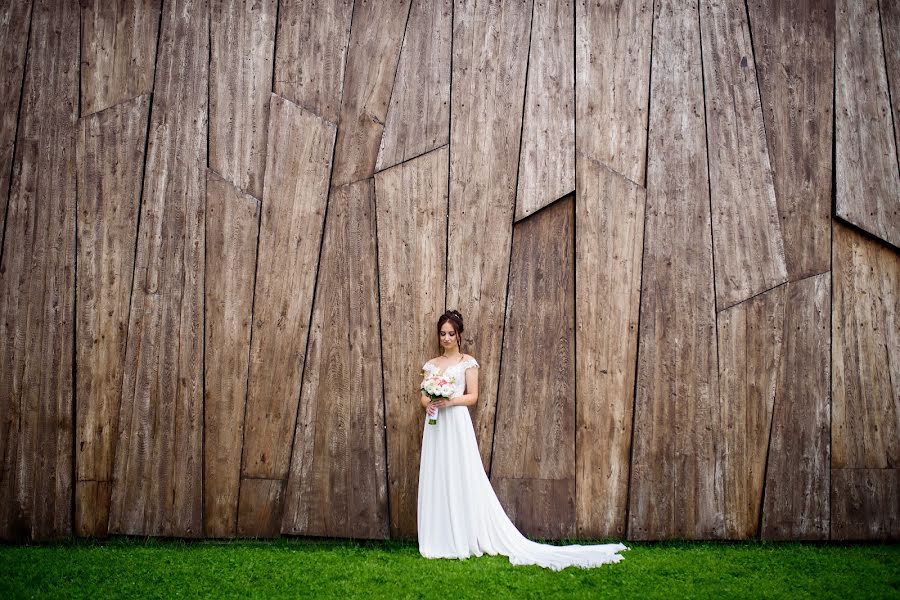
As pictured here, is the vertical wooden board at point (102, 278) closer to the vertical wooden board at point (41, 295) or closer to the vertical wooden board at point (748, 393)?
the vertical wooden board at point (41, 295)

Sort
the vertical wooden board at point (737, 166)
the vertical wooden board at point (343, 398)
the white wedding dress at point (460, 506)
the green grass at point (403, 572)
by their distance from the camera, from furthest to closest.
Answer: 1. the vertical wooden board at point (737, 166)
2. the vertical wooden board at point (343, 398)
3. the white wedding dress at point (460, 506)
4. the green grass at point (403, 572)

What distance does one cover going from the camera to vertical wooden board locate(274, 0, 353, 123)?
5.05 m

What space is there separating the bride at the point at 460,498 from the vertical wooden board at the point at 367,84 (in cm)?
154

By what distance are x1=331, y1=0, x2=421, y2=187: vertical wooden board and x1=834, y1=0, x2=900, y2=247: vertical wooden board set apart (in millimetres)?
3143

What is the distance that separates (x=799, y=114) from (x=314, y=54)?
3443 millimetres

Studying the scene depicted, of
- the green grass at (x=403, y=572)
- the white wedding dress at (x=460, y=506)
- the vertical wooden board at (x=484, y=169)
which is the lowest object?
the green grass at (x=403, y=572)

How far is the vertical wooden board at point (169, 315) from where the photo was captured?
4.88 m

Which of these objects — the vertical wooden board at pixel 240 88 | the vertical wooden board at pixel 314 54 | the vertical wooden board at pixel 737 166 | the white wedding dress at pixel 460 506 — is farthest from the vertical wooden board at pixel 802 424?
the vertical wooden board at pixel 240 88

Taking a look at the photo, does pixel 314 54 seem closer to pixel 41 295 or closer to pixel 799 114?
pixel 41 295

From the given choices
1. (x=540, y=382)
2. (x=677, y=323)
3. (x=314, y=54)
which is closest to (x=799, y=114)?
(x=677, y=323)

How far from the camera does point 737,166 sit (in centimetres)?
502

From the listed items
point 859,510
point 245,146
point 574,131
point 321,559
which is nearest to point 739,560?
point 859,510

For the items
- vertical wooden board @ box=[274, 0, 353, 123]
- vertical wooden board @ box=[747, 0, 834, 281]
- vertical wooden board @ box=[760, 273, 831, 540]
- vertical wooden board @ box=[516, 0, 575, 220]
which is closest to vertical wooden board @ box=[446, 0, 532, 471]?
vertical wooden board @ box=[516, 0, 575, 220]

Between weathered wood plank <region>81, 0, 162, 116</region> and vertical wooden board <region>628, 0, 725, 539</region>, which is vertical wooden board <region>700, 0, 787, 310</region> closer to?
vertical wooden board <region>628, 0, 725, 539</region>
